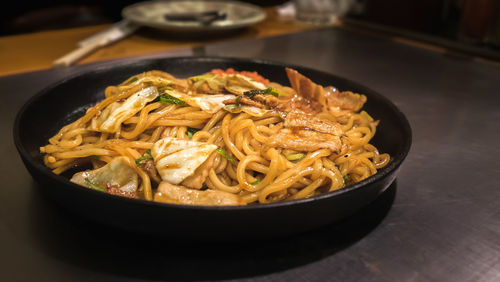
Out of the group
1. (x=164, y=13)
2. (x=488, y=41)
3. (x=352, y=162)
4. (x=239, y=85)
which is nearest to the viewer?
(x=352, y=162)

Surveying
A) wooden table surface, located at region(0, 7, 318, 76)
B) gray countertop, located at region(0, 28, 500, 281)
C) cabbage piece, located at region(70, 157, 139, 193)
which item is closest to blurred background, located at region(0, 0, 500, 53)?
wooden table surface, located at region(0, 7, 318, 76)

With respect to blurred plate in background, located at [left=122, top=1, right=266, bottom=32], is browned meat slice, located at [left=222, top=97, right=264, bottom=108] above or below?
below

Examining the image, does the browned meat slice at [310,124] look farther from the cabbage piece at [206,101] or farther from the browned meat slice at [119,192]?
the browned meat slice at [119,192]

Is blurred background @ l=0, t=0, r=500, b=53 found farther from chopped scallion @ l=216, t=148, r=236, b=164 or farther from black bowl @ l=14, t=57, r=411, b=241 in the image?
chopped scallion @ l=216, t=148, r=236, b=164

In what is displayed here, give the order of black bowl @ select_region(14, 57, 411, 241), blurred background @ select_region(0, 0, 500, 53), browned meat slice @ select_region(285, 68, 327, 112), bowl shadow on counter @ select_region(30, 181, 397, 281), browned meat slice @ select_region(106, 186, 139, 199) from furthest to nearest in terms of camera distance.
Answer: blurred background @ select_region(0, 0, 500, 53) < browned meat slice @ select_region(285, 68, 327, 112) < browned meat slice @ select_region(106, 186, 139, 199) < bowl shadow on counter @ select_region(30, 181, 397, 281) < black bowl @ select_region(14, 57, 411, 241)

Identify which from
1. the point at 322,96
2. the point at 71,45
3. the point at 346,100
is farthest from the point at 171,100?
the point at 71,45

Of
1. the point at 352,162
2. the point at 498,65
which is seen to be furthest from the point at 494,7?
the point at 352,162

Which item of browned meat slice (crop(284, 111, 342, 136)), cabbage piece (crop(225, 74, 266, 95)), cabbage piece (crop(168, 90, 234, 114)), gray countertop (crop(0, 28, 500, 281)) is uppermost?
cabbage piece (crop(225, 74, 266, 95))

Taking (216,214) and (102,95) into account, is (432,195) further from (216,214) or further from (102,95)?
(102,95)
